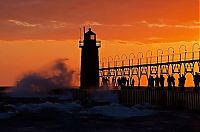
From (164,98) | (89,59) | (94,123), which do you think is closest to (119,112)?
(94,123)

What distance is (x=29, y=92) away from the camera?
75.2 m

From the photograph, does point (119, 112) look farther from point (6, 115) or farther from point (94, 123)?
point (6, 115)

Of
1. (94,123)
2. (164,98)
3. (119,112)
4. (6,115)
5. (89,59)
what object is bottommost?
(94,123)

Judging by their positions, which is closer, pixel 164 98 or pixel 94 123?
pixel 94 123

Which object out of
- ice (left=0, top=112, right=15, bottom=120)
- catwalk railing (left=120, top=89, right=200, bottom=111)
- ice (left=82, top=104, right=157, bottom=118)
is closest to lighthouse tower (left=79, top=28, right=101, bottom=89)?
catwalk railing (left=120, top=89, right=200, bottom=111)

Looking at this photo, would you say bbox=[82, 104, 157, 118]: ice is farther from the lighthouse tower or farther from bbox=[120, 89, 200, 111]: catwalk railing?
the lighthouse tower

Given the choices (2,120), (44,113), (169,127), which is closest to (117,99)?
(44,113)

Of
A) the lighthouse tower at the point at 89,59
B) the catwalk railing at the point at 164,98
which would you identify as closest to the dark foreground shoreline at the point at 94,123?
the catwalk railing at the point at 164,98

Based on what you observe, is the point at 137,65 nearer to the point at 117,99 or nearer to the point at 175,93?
the point at 117,99

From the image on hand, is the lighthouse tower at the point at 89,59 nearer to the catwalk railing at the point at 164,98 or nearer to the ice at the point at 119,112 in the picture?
the catwalk railing at the point at 164,98

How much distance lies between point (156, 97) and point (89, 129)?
18064mm

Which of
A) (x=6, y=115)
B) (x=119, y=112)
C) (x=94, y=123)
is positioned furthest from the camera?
(x=119, y=112)

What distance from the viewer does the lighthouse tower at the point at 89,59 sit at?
2197 inches

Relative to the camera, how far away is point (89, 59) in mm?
55969
